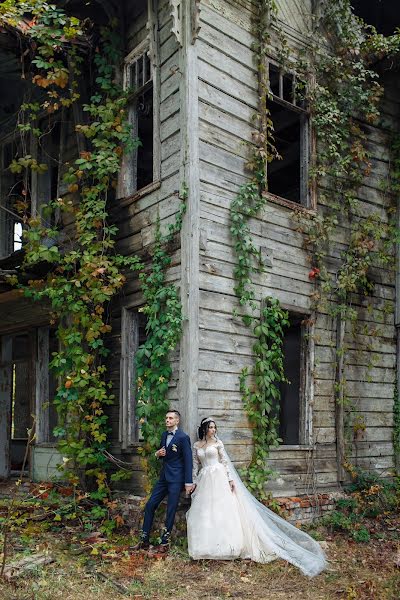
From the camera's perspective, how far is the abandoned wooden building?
817 centimetres

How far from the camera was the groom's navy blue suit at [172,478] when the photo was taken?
7469 mm

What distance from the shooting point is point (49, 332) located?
36.7ft

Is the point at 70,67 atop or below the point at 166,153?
atop

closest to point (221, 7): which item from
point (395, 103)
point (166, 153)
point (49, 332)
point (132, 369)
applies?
point (166, 153)

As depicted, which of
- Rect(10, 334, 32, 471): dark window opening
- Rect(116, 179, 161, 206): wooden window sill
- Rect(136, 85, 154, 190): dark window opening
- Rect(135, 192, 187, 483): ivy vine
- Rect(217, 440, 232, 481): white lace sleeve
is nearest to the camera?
Rect(217, 440, 232, 481): white lace sleeve

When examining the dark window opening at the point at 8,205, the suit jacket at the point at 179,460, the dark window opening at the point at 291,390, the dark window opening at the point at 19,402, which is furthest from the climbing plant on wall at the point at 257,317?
the dark window opening at the point at 19,402

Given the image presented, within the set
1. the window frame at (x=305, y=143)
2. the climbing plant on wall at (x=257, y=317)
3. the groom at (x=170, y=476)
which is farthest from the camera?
the window frame at (x=305, y=143)

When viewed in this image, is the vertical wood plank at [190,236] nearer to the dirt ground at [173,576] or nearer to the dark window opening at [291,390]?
the dirt ground at [173,576]

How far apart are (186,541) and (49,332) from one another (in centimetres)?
498

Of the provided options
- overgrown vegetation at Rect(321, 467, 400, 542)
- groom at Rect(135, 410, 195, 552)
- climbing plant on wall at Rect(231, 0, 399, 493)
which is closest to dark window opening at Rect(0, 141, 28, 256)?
climbing plant on wall at Rect(231, 0, 399, 493)

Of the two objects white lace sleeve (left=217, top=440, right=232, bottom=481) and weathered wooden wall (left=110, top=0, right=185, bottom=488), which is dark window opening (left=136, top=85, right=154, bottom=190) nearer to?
weathered wooden wall (left=110, top=0, right=185, bottom=488)

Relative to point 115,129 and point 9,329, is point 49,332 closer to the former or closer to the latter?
point 9,329

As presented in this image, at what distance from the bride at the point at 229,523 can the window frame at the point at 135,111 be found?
11.8 feet

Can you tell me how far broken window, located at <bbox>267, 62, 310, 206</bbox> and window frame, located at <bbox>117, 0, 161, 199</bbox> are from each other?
173 cm
